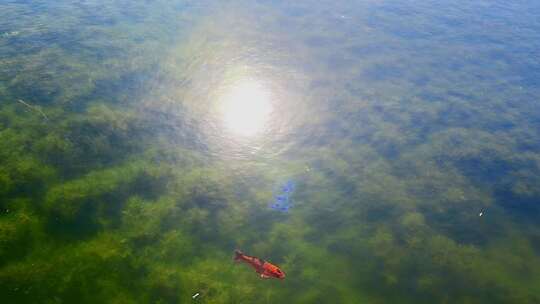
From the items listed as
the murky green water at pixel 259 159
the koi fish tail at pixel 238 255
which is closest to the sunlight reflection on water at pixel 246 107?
the murky green water at pixel 259 159

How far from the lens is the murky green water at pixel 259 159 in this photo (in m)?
5.59

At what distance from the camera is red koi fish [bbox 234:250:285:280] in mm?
5574

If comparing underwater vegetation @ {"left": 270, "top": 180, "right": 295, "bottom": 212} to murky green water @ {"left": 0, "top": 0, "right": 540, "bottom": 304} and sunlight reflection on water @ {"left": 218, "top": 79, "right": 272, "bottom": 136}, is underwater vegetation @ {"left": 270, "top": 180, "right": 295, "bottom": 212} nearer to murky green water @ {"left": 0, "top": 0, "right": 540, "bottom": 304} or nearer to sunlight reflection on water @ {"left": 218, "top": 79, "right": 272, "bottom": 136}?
murky green water @ {"left": 0, "top": 0, "right": 540, "bottom": 304}

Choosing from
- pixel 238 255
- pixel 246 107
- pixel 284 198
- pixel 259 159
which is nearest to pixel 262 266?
pixel 238 255

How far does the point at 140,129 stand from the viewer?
25.7 ft

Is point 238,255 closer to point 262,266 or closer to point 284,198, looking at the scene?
point 262,266

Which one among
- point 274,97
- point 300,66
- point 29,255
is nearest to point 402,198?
point 274,97

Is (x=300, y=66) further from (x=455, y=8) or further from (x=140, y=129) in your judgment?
(x=455, y=8)

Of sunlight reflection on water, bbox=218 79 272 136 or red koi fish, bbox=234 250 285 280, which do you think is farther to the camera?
sunlight reflection on water, bbox=218 79 272 136

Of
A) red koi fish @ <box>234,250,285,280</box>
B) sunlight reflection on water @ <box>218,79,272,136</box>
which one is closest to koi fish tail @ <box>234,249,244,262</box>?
red koi fish @ <box>234,250,285,280</box>

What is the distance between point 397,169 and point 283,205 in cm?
232

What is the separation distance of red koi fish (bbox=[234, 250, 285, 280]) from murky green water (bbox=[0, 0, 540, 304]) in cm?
13

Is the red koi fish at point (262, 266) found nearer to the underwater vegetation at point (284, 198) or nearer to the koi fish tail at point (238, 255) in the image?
the koi fish tail at point (238, 255)

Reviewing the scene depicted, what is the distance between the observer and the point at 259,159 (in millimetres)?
7551
